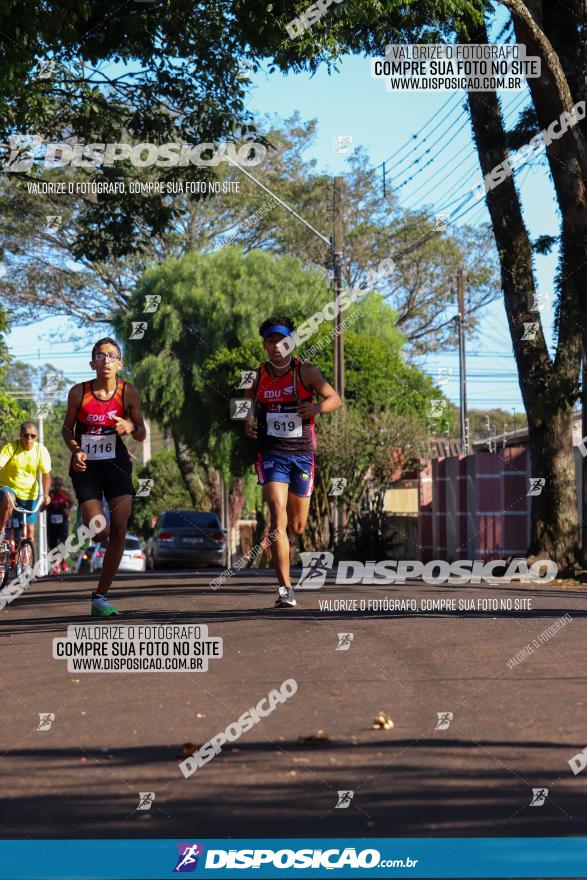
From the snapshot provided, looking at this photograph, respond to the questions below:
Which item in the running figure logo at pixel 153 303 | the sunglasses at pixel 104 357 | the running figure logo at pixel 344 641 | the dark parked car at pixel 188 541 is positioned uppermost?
the running figure logo at pixel 153 303

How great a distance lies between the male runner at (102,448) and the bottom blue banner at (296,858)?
6.13m

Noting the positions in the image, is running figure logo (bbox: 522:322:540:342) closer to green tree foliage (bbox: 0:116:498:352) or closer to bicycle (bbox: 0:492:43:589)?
bicycle (bbox: 0:492:43:589)

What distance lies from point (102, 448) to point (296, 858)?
651 cm

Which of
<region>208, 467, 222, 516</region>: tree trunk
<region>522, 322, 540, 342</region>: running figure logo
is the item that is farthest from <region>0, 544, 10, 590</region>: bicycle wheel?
<region>208, 467, 222, 516</region>: tree trunk

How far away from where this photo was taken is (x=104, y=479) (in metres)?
10.5

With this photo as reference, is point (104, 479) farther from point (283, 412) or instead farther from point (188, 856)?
point (188, 856)

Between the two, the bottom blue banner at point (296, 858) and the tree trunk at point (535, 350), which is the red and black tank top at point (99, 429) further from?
the tree trunk at point (535, 350)

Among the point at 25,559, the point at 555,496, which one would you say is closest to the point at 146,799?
the point at 25,559

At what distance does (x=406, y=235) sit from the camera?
52344 mm

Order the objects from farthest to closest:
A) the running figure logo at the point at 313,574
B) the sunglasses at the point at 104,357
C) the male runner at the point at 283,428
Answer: the running figure logo at the point at 313,574
the male runner at the point at 283,428
the sunglasses at the point at 104,357

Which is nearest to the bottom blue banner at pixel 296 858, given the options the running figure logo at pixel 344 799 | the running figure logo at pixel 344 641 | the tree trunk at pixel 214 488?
the running figure logo at pixel 344 799

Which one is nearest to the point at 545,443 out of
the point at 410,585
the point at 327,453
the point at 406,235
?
the point at 410,585

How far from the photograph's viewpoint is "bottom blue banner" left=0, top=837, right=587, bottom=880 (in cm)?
412

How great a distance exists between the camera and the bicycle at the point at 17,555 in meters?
15.0
